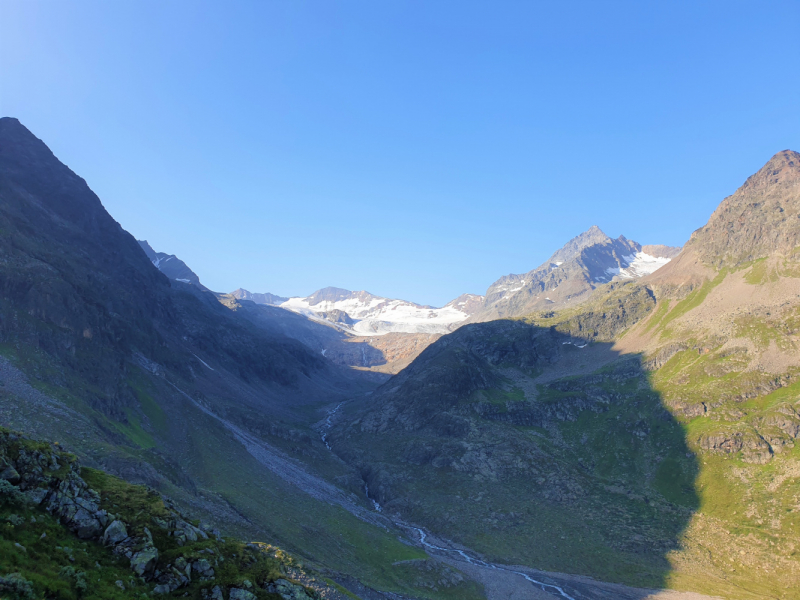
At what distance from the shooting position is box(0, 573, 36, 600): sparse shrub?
1952cm

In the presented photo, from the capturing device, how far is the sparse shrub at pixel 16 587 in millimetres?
19516

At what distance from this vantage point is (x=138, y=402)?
119 meters

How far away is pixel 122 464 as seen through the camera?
236 ft

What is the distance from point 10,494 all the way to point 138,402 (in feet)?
343

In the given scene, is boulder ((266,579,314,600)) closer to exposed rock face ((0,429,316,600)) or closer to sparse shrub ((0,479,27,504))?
exposed rock face ((0,429,316,600))

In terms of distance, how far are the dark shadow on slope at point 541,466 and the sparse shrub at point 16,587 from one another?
92.8 m

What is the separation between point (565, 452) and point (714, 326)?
279 ft

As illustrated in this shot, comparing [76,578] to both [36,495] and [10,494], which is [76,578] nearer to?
[10,494]

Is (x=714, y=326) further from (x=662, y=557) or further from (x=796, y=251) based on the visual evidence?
(x=662, y=557)

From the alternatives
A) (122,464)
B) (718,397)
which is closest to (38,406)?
(122,464)

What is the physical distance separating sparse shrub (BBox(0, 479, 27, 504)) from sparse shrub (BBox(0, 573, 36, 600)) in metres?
8.57

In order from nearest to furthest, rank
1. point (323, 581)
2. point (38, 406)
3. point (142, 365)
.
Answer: point (323, 581) → point (38, 406) → point (142, 365)

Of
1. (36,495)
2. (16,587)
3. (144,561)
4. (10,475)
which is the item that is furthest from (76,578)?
(10,475)

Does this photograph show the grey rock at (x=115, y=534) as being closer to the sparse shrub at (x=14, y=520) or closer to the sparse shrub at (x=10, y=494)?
the sparse shrub at (x=14, y=520)
